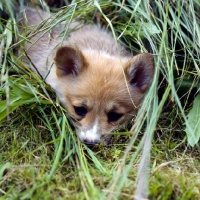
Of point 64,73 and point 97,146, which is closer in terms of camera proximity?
point 97,146

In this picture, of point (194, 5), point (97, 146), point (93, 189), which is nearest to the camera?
point (93, 189)

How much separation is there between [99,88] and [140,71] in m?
0.34

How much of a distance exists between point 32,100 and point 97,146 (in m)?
0.54

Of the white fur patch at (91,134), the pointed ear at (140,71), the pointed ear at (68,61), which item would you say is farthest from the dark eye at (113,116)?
the pointed ear at (68,61)

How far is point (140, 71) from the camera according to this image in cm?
307

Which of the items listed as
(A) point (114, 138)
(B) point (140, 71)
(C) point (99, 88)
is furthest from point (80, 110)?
(B) point (140, 71)

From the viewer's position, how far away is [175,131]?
3.13 meters

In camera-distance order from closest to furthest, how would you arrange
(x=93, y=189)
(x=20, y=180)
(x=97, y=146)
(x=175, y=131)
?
(x=93, y=189), (x=20, y=180), (x=97, y=146), (x=175, y=131)

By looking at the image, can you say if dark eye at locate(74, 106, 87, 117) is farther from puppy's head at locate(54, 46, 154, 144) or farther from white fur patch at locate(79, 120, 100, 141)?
white fur patch at locate(79, 120, 100, 141)

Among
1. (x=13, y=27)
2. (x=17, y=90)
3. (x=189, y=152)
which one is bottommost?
(x=189, y=152)

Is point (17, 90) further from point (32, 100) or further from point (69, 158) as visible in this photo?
point (69, 158)

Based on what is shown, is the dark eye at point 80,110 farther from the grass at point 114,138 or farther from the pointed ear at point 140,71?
the pointed ear at point 140,71

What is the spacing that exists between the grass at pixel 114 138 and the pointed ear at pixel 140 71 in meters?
0.09

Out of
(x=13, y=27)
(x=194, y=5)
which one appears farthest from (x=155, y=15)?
(x=13, y=27)
